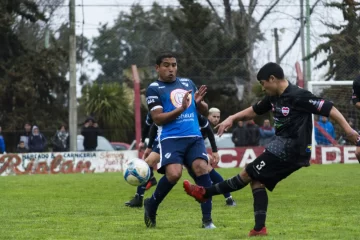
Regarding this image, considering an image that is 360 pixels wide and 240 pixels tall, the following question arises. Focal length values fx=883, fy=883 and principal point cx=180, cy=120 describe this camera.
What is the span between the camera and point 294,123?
820 centimetres

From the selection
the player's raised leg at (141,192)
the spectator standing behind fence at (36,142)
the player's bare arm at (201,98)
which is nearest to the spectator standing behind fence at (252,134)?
the spectator standing behind fence at (36,142)

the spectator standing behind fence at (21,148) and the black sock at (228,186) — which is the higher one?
the black sock at (228,186)

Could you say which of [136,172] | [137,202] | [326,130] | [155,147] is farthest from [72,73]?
[136,172]

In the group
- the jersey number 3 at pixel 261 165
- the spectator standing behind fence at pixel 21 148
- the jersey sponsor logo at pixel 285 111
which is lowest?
the spectator standing behind fence at pixel 21 148

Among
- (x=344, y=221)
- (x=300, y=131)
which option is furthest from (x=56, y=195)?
(x=300, y=131)

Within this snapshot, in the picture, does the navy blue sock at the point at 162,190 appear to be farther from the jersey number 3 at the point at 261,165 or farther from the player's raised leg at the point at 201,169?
the jersey number 3 at the point at 261,165

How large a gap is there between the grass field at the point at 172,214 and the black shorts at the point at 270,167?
57cm

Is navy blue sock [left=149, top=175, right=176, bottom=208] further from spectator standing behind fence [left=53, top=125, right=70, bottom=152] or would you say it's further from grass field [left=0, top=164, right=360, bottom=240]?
spectator standing behind fence [left=53, top=125, right=70, bottom=152]

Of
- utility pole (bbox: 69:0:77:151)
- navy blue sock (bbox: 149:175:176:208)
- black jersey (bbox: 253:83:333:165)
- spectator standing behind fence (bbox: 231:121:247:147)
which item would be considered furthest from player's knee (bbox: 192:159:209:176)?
utility pole (bbox: 69:0:77:151)

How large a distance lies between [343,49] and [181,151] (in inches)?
755

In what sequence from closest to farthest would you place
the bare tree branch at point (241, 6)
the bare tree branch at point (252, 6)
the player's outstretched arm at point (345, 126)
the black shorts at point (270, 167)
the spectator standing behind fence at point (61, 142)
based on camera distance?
the player's outstretched arm at point (345, 126) → the black shorts at point (270, 167) → the spectator standing behind fence at point (61, 142) → the bare tree branch at point (252, 6) → the bare tree branch at point (241, 6)

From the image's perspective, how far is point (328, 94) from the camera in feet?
89.9

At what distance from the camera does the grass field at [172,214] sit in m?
8.75

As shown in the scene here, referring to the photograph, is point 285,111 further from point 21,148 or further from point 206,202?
point 21,148
